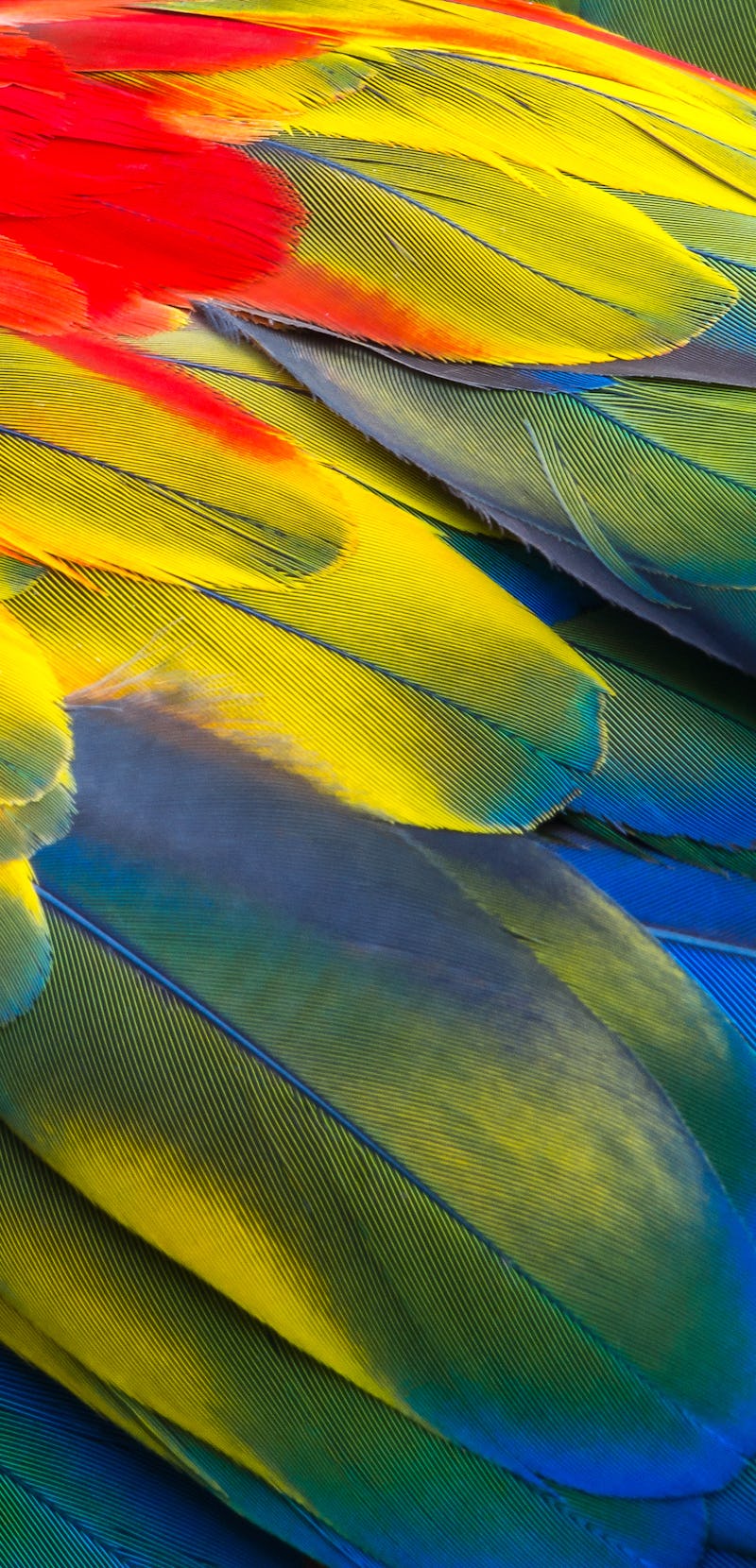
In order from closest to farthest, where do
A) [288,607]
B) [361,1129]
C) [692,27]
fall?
[361,1129], [288,607], [692,27]

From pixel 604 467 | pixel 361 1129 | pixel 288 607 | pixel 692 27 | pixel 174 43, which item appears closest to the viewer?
pixel 361 1129

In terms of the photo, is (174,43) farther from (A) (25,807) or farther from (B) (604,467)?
(A) (25,807)

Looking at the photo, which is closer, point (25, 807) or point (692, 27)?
point (25, 807)

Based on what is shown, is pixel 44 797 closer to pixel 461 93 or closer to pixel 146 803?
pixel 146 803

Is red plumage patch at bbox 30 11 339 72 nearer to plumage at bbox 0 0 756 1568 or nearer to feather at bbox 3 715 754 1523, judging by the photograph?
plumage at bbox 0 0 756 1568

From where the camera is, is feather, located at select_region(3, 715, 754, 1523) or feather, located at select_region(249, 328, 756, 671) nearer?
feather, located at select_region(3, 715, 754, 1523)

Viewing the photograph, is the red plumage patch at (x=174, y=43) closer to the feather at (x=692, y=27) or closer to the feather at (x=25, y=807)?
the feather at (x=692, y=27)

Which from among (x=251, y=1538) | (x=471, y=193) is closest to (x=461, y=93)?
(x=471, y=193)

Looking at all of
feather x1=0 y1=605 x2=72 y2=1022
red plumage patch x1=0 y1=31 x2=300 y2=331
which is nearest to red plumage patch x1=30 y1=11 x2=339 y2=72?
red plumage patch x1=0 y1=31 x2=300 y2=331

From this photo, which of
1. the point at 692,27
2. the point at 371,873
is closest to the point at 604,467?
the point at 371,873
